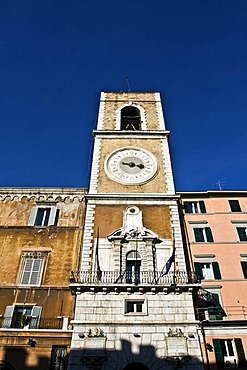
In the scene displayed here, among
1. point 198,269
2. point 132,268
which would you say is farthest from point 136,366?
point 198,269

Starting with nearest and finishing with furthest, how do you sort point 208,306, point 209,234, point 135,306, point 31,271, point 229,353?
point 229,353
point 135,306
point 208,306
point 31,271
point 209,234

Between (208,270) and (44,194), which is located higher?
(44,194)

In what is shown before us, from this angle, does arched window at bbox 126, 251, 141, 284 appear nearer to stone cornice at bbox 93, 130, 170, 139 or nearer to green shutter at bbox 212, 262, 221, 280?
green shutter at bbox 212, 262, 221, 280

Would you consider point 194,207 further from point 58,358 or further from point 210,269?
point 58,358

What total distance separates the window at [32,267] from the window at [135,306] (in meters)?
5.72

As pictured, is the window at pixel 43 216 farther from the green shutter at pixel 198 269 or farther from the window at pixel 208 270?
the window at pixel 208 270

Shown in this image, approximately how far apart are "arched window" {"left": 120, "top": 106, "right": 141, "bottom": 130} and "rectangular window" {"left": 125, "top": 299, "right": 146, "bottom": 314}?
17.6m

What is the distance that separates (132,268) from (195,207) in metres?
7.88

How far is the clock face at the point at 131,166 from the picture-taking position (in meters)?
24.3

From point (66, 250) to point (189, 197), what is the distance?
9.87 metres

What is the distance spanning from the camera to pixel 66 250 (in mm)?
21203

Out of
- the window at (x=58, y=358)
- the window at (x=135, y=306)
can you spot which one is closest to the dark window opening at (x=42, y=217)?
the window at (x=58, y=358)

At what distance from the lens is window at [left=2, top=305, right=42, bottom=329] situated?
1775 cm

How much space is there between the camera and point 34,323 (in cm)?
1795
